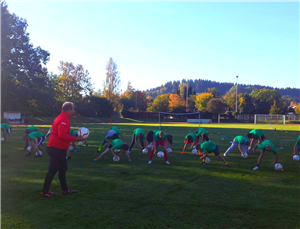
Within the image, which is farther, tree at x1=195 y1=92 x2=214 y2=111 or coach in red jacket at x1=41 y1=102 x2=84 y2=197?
tree at x1=195 y1=92 x2=214 y2=111

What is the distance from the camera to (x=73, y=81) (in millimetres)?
65000

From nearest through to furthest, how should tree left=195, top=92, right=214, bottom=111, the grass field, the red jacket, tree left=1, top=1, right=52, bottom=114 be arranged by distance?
the grass field, the red jacket, tree left=1, top=1, right=52, bottom=114, tree left=195, top=92, right=214, bottom=111

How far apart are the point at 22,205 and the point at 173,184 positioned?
12.4ft

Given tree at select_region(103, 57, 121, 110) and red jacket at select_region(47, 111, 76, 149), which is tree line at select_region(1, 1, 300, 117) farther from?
red jacket at select_region(47, 111, 76, 149)

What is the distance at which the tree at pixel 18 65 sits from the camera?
39.4 meters

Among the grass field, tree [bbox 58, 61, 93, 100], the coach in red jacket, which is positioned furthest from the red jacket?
tree [bbox 58, 61, 93, 100]

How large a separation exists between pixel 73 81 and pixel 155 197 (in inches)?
2504

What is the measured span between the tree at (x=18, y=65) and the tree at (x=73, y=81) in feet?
55.1

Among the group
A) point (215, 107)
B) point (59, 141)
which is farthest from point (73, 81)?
point (59, 141)

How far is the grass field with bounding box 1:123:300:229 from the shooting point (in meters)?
4.47

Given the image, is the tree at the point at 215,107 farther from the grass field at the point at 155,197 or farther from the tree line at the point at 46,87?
the grass field at the point at 155,197

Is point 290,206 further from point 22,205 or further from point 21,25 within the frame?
point 21,25

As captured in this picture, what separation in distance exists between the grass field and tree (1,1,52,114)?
120ft

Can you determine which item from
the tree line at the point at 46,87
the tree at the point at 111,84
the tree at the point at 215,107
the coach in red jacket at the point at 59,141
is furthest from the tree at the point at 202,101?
the coach in red jacket at the point at 59,141
